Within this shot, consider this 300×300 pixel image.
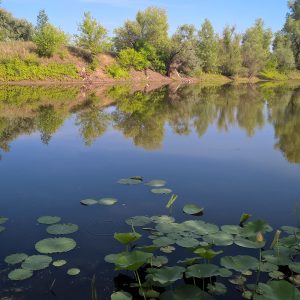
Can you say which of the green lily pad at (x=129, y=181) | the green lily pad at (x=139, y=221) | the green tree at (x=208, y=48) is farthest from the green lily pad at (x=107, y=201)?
the green tree at (x=208, y=48)

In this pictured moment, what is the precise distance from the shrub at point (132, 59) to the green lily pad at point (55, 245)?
46175mm

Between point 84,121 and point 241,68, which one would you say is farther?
point 241,68

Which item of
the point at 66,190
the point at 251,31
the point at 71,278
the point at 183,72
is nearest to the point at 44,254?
the point at 71,278

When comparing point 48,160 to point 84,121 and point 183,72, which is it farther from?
point 183,72

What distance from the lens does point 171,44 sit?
175ft

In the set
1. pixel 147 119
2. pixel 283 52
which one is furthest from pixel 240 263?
pixel 283 52

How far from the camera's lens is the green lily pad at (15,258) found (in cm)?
458

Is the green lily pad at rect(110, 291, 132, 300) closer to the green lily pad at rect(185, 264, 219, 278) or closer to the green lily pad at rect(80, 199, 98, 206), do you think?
the green lily pad at rect(185, 264, 219, 278)

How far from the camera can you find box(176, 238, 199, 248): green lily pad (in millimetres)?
4748

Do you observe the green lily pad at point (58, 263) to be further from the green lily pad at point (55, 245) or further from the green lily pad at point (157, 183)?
the green lily pad at point (157, 183)

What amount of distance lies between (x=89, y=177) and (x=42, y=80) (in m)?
34.2

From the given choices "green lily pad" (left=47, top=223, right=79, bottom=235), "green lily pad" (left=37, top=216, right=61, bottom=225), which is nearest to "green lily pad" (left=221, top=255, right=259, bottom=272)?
"green lily pad" (left=47, top=223, right=79, bottom=235)

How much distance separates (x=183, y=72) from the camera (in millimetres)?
56469

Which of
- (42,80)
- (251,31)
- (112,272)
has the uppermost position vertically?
(251,31)
